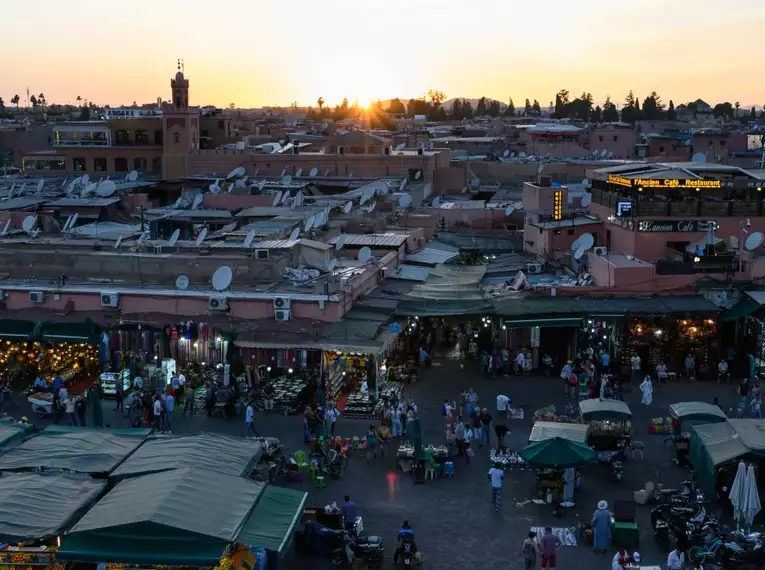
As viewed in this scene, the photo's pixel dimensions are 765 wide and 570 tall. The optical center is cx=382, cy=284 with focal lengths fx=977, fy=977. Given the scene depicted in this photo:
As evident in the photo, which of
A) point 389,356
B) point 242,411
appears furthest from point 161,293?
point 389,356

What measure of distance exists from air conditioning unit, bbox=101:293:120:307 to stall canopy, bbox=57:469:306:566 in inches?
383

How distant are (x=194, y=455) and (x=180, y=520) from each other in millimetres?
2333

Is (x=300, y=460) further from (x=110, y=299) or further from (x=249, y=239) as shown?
(x=249, y=239)

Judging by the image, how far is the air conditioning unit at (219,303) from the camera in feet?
70.2

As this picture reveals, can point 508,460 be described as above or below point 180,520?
below

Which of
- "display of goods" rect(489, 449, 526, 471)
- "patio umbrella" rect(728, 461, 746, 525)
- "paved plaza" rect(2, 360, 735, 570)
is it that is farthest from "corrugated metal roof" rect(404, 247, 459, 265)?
"patio umbrella" rect(728, 461, 746, 525)

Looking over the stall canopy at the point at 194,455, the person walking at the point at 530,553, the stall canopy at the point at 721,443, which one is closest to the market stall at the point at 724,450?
the stall canopy at the point at 721,443

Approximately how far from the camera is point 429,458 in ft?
54.7

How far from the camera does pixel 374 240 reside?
91.2ft

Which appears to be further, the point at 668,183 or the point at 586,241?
the point at 668,183

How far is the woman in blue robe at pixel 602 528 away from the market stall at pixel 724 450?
245 cm

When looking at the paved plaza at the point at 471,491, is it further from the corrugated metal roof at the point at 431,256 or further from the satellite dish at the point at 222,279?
the corrugated metal roof at the point at 431,256

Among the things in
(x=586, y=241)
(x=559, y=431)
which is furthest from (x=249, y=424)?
(x=586, y=241)

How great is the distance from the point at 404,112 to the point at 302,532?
120285 millimetres
